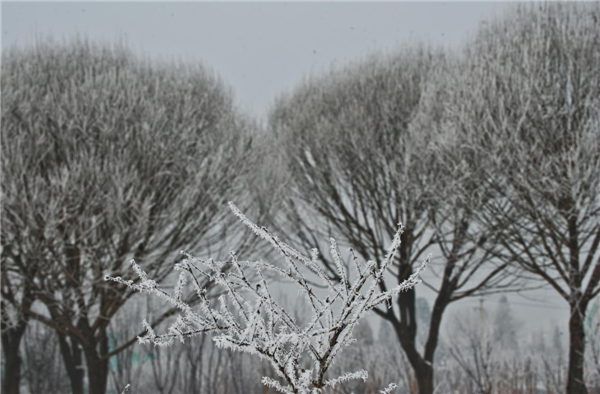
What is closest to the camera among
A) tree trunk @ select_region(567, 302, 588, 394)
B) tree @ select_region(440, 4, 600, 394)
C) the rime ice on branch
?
the rime ice on branch

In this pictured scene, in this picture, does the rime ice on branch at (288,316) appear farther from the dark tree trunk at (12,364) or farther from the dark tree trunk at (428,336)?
the dark tree trunk at (12,364)

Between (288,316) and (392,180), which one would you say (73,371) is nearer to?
(392,180)

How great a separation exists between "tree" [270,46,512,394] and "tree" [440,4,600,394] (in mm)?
524

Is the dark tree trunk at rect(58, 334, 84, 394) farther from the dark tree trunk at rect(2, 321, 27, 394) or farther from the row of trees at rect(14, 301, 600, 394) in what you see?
the dark tree trunk at rect(2, 321, 27, 394)

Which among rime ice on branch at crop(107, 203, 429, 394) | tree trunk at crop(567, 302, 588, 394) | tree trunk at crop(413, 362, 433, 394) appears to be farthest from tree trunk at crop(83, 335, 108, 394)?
rime ice on branch at crop(107, 203, 429, 394)

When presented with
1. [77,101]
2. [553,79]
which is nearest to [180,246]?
[77,101]

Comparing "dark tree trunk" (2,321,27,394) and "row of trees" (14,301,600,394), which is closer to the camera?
"dark tree trunk" (2,321,27,394)

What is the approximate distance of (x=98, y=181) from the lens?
6898mm

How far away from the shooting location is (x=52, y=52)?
907cm

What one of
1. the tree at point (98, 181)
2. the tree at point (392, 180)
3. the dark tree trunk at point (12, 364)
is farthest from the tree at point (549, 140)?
the dark tree trunk at point (12, 364)

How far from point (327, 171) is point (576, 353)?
482 cm

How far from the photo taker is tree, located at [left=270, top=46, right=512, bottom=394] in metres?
8.13

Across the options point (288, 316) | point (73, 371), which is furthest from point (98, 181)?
point (288, 316)

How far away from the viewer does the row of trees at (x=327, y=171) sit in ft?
22.0
